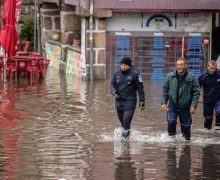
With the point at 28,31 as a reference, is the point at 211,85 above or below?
below

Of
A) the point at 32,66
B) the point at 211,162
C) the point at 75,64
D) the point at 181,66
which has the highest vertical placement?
the point at 181,66

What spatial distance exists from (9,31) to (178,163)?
1434 cm

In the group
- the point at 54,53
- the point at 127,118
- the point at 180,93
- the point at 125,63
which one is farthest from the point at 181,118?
the point at 54,53

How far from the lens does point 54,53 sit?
34.7m

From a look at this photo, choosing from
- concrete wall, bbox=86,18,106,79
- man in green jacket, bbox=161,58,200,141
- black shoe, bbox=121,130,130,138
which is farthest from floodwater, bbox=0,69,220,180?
concrete wall, bbox=86,18,106,79

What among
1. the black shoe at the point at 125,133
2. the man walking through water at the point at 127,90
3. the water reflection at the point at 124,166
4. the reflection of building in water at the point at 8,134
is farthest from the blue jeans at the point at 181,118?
the reflection of building in water at the point at 8,134

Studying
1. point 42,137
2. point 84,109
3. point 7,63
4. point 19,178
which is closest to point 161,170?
point 19,178

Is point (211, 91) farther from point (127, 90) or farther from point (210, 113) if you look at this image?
point (127, 90)

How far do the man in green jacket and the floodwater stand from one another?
0.60 m

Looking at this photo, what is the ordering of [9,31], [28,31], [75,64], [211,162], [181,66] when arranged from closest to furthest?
1. [211,162]
2. [181,66]
3. [9,31]
4. [75,64]
5. [28,31]

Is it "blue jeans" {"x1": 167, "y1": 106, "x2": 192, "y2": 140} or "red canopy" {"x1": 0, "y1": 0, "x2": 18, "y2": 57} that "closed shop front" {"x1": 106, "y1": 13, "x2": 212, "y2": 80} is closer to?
"red canopy" {"x1": 0, "y1": 0, "x2": 18, "y2": 57}

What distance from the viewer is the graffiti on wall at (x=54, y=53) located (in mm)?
33844

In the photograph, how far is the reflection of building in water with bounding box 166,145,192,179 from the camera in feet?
39.7

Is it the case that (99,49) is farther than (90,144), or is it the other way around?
(99,49)
